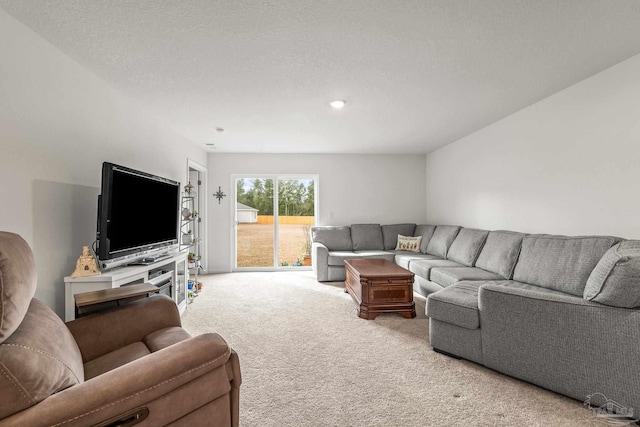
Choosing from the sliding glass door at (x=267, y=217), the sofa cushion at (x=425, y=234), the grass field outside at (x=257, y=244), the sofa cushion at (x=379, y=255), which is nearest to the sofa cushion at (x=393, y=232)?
the sofa cushion at (x=425, y=234)

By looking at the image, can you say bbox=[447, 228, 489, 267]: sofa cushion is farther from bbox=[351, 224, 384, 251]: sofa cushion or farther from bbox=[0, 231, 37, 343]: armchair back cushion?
bbox=[0, 231, 37, 343]: armchair back cushion

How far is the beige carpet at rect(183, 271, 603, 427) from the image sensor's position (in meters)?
1.70

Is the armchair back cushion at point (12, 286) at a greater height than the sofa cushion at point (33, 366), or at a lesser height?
greater

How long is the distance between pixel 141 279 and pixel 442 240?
4129mm

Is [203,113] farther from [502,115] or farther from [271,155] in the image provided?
[502,115]

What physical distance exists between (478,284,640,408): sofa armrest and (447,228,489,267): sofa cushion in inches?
70.7

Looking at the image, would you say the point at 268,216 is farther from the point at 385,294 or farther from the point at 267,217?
the point at 385,294

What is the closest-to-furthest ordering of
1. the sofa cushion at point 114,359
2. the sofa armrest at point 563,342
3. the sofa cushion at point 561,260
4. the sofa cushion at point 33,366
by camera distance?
the sofa cushion at point 33,366
the sofa cushion at point 114,359
the sofa armrest at point 563,342
the sofa cushion at point 561,260

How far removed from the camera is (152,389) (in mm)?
1006

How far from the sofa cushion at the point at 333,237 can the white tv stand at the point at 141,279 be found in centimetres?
250

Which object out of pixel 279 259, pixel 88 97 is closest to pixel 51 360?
pixel 88 97

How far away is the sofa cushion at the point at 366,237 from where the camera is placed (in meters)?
5.53

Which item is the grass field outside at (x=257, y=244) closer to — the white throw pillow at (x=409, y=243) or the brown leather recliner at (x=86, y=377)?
the white throw pillow at (x=409, y=243)

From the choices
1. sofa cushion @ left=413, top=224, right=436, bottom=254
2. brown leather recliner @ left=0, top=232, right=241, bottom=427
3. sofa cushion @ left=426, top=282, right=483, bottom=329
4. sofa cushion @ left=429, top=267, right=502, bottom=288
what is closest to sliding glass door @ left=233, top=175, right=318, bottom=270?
sofa cushion @ left=413, top=224, right=436, bottom=254
